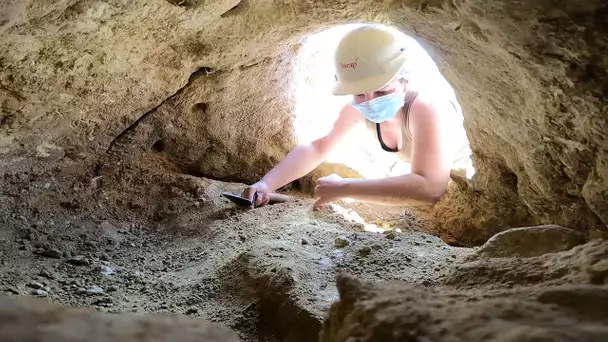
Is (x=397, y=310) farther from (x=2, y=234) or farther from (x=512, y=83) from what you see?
(x=2, y=234)

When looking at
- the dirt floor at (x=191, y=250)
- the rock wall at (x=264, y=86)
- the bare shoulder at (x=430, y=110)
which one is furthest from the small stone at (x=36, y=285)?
the bare shoulder at (x=430, y=110)

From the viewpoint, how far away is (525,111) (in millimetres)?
1463

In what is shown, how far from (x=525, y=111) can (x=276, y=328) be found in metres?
0.84

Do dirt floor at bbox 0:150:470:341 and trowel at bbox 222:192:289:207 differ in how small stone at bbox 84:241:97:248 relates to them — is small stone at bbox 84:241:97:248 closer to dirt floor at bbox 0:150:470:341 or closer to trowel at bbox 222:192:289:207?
dirt floor at bbox 0:150:470:341

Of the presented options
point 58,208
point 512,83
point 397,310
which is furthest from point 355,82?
point 397,310

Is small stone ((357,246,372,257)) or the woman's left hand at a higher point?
small stone ((357,246,372,257))

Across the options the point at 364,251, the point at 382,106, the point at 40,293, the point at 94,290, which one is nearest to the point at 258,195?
the point at 382,106

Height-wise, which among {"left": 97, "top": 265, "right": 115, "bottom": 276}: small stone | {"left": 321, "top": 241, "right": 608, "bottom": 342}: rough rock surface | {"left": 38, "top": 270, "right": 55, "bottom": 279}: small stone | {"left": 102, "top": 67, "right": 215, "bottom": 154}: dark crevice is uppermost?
{"left": 321, "top": 241, "right": 608, "bottom": 342}: rough rock surface

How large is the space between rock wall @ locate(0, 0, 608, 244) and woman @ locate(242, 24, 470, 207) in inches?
7.2

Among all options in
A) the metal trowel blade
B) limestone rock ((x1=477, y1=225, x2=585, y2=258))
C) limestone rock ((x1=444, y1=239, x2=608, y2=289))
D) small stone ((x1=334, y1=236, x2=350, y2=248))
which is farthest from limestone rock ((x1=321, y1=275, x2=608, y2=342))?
the metal trowel blade

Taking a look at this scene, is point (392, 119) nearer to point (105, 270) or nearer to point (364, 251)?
point (364, 251)

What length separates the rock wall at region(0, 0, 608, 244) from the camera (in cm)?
119

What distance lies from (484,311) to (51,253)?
137cm

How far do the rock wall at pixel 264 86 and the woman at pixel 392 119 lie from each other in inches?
7.2
